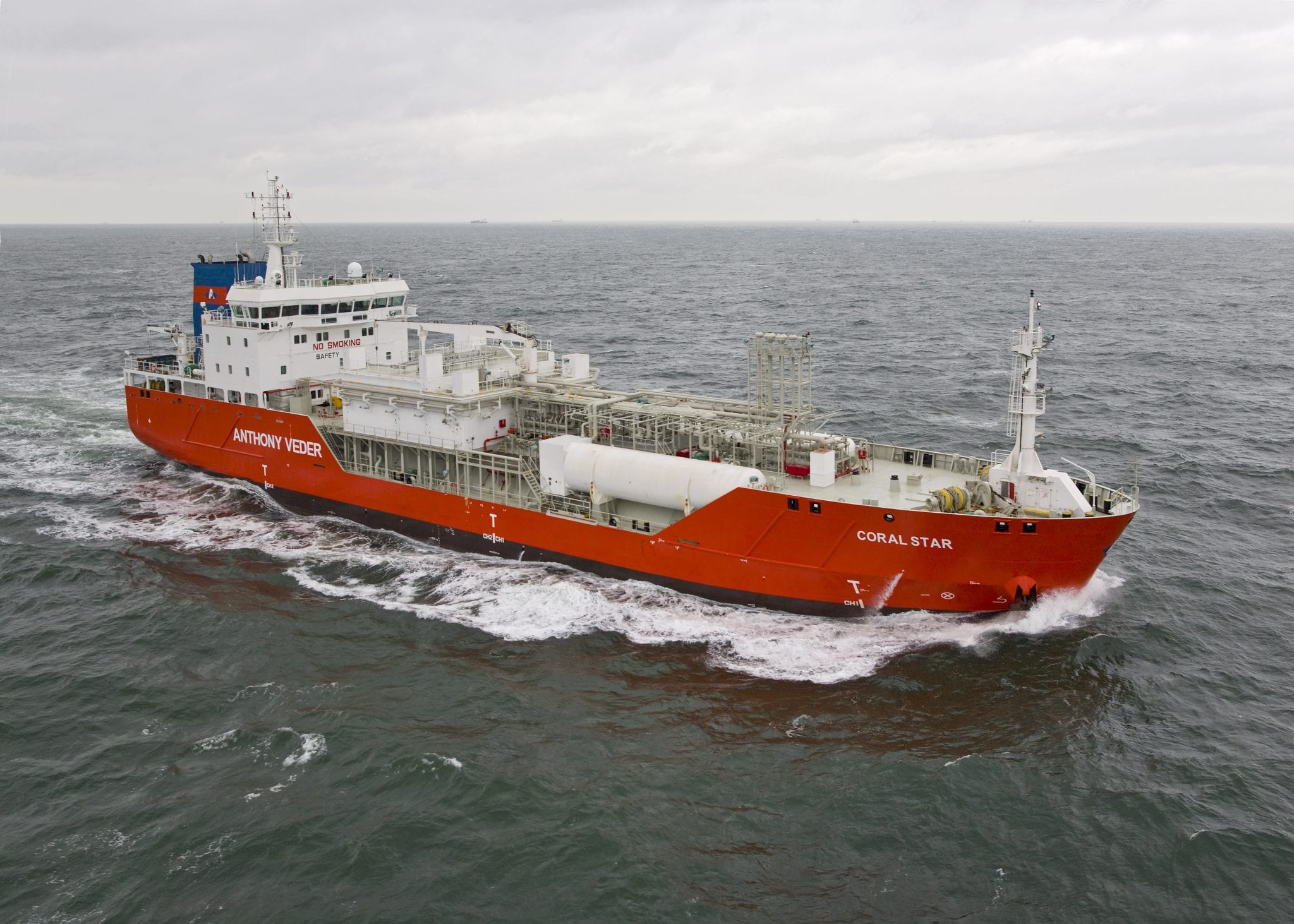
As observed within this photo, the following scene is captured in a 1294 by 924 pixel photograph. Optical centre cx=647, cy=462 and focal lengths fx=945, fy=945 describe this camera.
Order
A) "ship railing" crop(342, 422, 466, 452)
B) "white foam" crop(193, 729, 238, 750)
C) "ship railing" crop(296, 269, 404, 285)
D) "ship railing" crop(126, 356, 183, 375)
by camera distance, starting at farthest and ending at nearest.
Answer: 1. "ship railing" crop(126, 356, 183, 375)
2. "ship railing" crop(296, 269, 404, 285)
3. "ship railing" crop(342, 422, 466, 452)
4. "white foam" crop(193, 729, 238, 750)

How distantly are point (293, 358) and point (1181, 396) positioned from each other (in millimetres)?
40926

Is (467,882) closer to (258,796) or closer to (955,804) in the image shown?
(258,796)

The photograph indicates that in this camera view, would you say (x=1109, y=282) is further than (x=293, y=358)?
Yes

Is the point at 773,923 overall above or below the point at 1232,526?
below

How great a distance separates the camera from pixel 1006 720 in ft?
63.4

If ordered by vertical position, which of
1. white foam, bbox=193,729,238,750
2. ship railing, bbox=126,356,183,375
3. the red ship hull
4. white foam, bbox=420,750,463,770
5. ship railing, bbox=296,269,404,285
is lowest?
white foam, bbox=420,750,463,770

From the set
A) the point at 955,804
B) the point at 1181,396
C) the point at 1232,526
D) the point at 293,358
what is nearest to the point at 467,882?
the point at 955,804

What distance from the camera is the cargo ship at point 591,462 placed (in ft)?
73.4

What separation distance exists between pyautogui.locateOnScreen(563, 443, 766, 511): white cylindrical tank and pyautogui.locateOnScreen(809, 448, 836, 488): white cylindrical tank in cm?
146

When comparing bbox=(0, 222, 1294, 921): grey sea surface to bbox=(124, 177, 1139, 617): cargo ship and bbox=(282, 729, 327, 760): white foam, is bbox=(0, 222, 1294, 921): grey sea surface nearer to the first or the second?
bbox=(282, 729, 327, 760): white foam

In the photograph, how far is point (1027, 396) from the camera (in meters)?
22.5

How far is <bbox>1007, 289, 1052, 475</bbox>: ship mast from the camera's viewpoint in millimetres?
22125

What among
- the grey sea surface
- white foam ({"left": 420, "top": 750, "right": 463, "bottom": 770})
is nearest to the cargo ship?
the grey sea surface

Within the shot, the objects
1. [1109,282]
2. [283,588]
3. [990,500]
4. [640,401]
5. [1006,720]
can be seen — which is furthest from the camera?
[1109,282]
